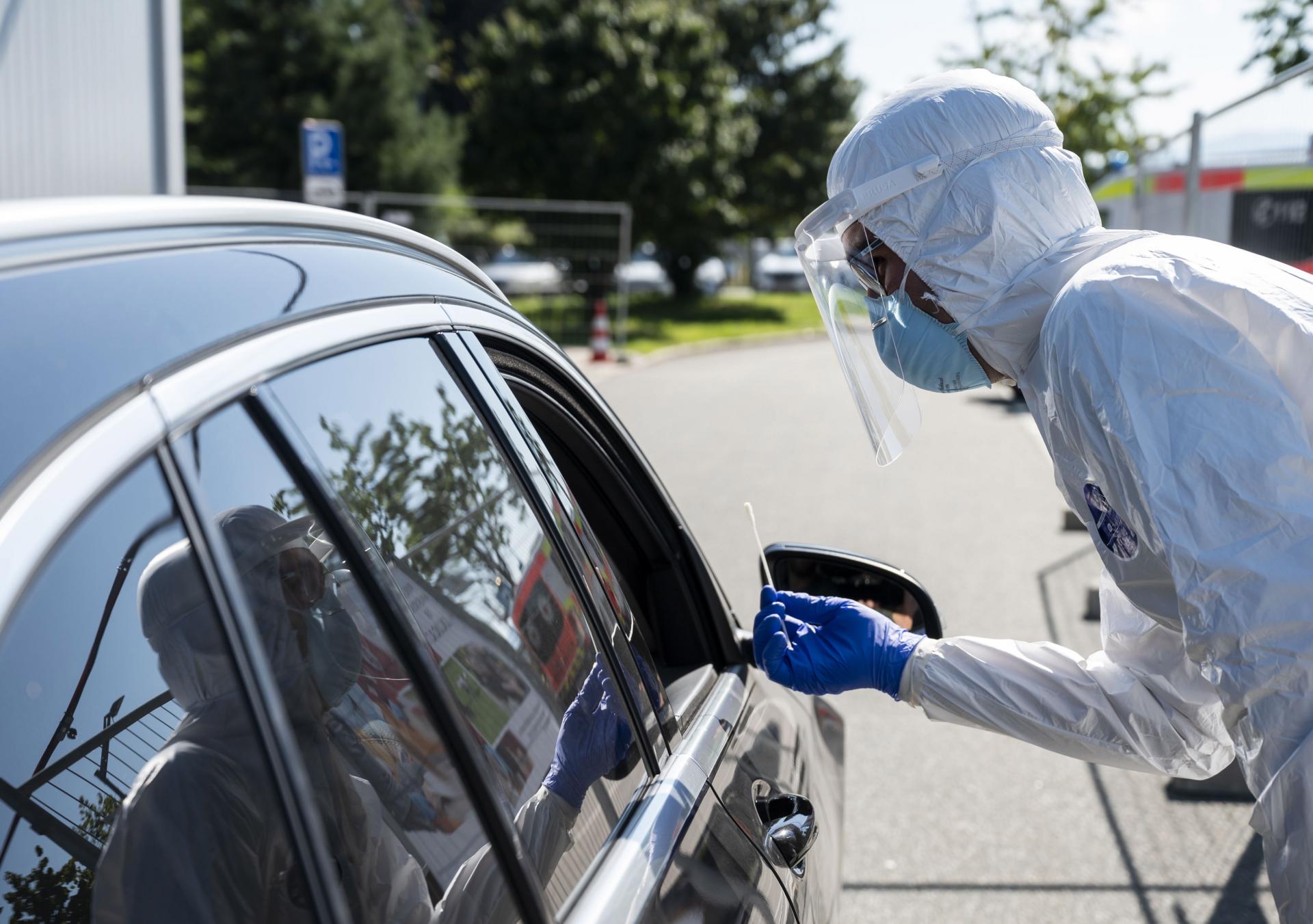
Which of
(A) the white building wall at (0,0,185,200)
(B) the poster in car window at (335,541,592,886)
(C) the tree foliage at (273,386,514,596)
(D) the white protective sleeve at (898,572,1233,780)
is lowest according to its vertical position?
(D) the white protective sleeve at (898,572,1233,780)

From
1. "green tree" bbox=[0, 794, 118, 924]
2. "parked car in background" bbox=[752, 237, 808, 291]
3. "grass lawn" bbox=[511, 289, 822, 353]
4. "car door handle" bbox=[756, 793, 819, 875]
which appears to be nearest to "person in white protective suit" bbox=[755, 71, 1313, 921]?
"car door handle" bbox=[756, 793, 819, 875]

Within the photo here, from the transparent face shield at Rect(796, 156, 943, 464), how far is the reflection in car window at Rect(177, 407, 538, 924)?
142cm

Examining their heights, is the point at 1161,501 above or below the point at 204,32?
below

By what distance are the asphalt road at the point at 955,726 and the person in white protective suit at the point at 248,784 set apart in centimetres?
282

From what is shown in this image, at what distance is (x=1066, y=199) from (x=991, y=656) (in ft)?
2.61

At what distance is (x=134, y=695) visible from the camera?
87 cm

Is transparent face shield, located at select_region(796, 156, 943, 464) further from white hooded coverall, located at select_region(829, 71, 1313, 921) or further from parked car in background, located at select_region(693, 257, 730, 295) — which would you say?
parked car in background, located at select_region(693, 257, 730, 295)

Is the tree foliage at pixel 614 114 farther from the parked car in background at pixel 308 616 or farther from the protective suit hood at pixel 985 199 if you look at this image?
the parked car in background at pixel 308 616

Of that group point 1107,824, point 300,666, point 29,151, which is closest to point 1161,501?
point 300,666

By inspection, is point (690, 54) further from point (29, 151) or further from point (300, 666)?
point (300, 666)

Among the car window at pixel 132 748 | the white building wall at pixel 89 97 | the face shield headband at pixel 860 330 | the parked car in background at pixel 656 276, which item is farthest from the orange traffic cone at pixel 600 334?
the car window at pixel 132 748

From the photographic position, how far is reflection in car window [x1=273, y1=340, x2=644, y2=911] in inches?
45.7

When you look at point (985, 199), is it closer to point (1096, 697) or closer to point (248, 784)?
point (1096, 697)

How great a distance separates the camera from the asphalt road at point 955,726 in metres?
3.68
